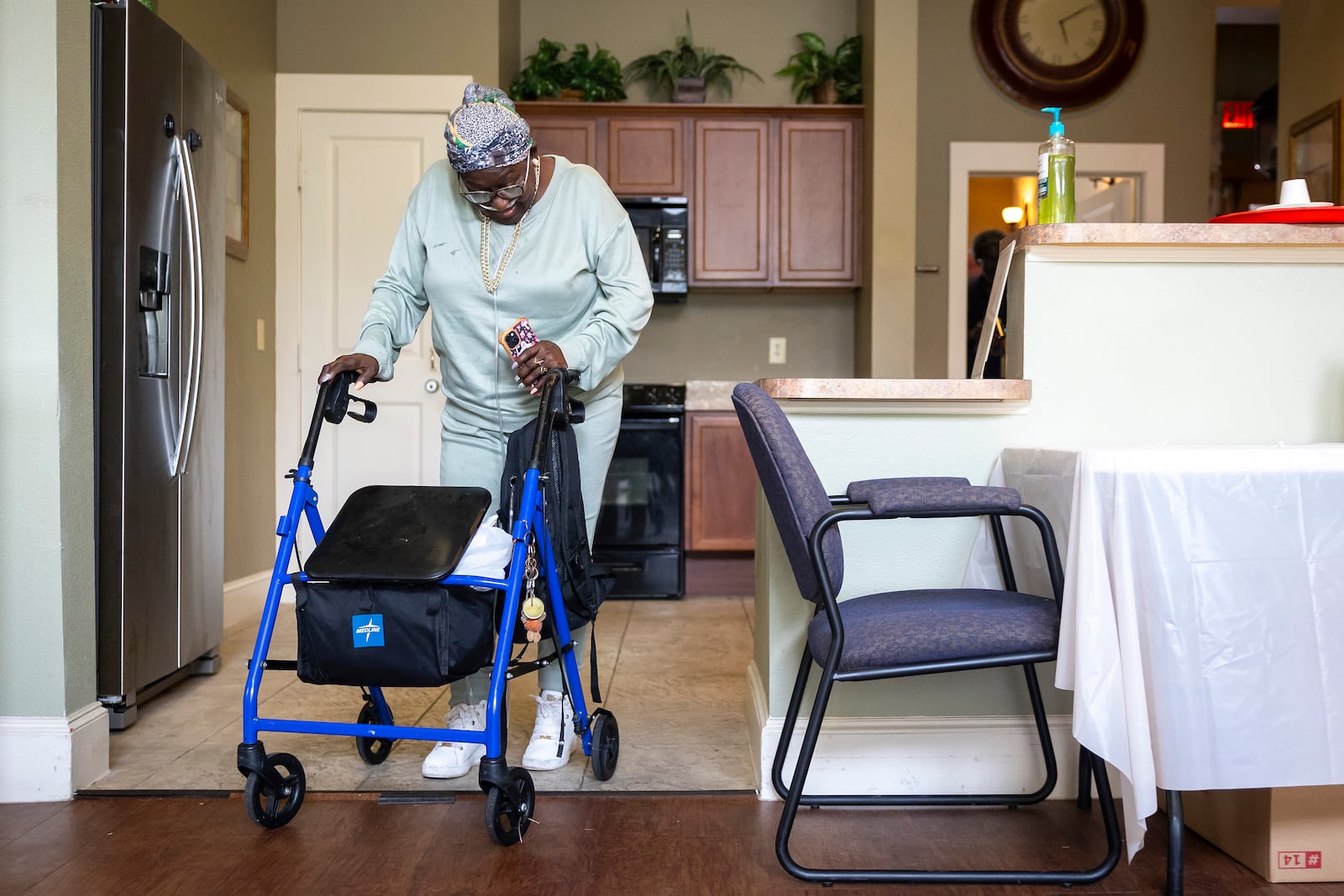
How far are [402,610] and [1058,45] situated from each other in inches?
180

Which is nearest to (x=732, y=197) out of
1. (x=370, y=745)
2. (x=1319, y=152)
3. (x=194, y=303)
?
(x=1319, y=152)

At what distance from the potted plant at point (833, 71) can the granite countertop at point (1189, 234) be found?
2.99 m

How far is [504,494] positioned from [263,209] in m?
2.72

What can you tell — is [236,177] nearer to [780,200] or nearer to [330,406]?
[780,200]

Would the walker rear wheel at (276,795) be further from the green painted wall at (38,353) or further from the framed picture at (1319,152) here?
the framed picture at (1319,152)

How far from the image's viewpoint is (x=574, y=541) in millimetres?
2105

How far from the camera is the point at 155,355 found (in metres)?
2.60

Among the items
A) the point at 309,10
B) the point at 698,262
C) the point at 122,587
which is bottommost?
the point at 122,587

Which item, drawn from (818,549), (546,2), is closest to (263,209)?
(546,2)

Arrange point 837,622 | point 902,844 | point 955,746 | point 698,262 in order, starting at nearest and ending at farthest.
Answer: point 837,622 → point 902,844 → point 955,746 → point 698,262

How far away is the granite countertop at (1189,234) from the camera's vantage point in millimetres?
2023

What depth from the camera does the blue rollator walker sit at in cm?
171

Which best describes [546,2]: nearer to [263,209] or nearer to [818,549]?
[263,209]

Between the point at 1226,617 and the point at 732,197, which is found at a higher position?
the point at 732,197
